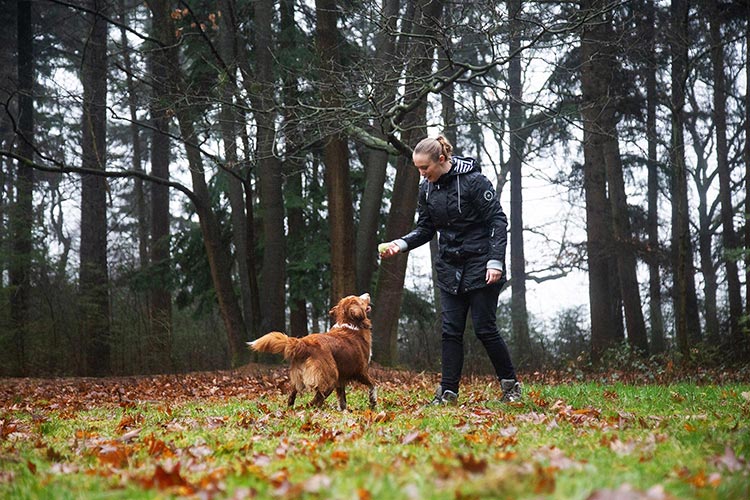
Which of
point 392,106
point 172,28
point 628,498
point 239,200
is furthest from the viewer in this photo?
point 239,200

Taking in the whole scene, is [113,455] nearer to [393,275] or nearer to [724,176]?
[393,275]

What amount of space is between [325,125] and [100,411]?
5.54 meters

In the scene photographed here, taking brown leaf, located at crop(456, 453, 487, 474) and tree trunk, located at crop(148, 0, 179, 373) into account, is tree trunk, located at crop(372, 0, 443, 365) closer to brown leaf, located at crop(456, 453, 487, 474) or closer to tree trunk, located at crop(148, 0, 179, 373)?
tree trunk, located at crop(148, 0, 179, 373)

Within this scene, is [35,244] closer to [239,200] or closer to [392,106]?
[239,200]

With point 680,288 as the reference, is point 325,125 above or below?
above

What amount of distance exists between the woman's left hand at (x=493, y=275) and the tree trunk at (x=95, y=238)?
9.57m

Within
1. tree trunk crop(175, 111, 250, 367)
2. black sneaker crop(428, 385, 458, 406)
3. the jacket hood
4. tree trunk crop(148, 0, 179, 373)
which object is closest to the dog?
black sneaker crop(428, 385, 458, 406)

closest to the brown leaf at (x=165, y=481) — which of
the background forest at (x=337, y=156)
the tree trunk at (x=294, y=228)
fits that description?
the background forest at (x=337, y=156)

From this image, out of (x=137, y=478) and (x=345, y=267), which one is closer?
(x=137, y=478)

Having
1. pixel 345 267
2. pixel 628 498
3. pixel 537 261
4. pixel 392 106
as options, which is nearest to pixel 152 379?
pixel 345 267

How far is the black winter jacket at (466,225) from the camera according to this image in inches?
259

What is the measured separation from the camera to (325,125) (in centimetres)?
1152

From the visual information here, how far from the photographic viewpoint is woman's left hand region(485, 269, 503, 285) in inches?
251

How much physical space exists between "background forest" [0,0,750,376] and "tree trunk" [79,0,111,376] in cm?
6
